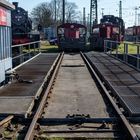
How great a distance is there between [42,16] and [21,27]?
67.9 m

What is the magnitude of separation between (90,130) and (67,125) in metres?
0.61

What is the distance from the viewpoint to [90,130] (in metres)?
7.93

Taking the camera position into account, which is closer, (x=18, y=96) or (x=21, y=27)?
(x=18, y=96)

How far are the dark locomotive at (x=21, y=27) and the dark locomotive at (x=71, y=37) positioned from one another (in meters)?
3.03

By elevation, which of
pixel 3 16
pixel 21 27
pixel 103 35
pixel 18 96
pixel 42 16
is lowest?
pixel 18 96

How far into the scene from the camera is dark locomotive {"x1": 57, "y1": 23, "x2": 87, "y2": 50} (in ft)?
136

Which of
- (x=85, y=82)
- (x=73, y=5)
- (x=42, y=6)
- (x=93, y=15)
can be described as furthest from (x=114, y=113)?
(x=73, y=5)

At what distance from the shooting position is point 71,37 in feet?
138

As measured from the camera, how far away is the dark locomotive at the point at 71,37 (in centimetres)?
4144

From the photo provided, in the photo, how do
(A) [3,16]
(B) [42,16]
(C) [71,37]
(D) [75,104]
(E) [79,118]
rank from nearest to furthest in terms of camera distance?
1. (E) [79,118]
2. (D) [75,104]
3. (A) [3,16]
4. (C) [71,37]
5. (B) [42,16]

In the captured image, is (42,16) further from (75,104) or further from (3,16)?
(75,104)

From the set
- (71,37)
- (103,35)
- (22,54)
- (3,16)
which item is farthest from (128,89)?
(103,35)

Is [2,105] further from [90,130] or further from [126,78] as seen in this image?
[126,78]

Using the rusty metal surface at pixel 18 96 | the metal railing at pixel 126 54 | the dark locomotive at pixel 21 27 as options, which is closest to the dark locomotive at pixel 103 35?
the metal railing at pixel 126 54
